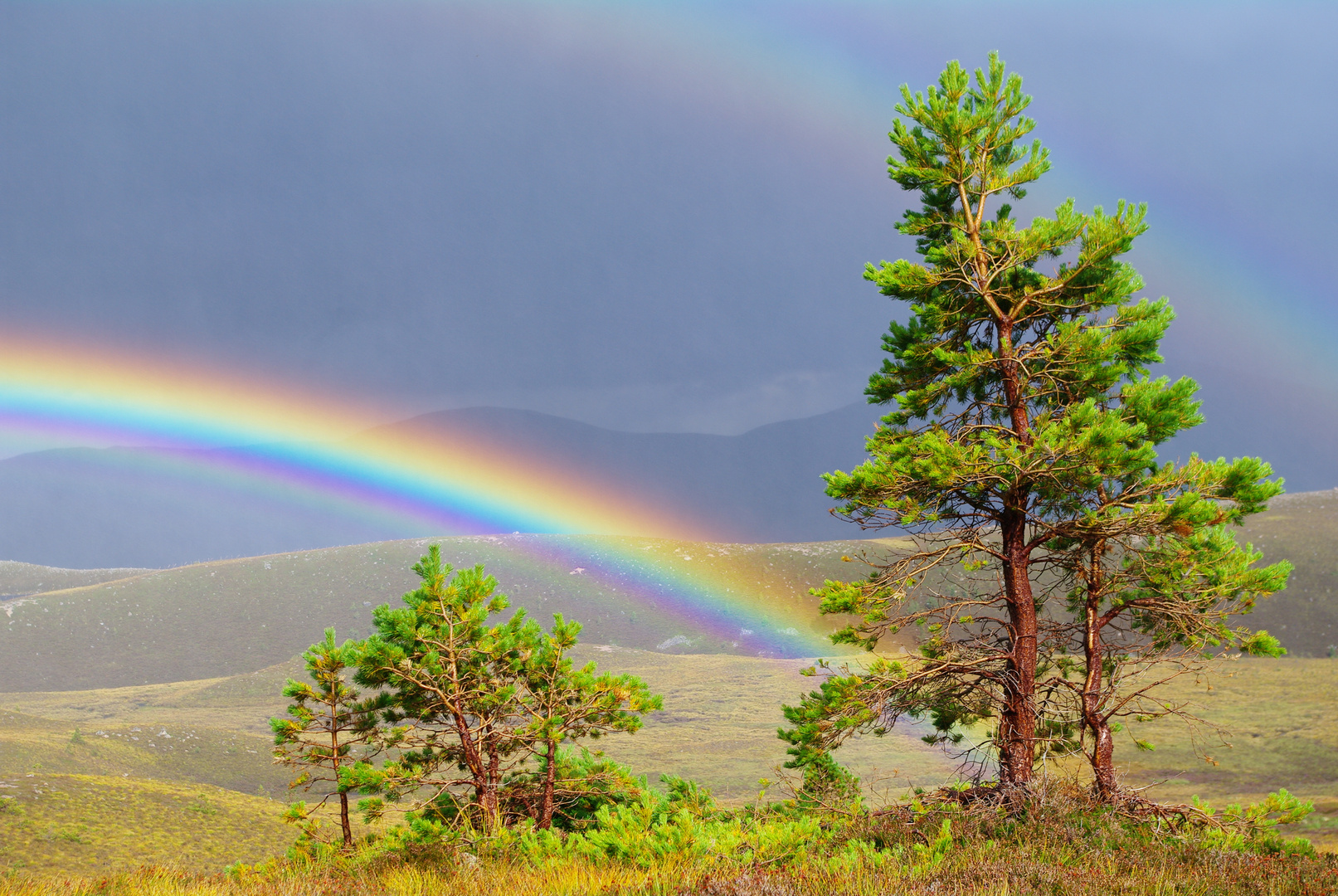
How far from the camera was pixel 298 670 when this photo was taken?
4269 cm

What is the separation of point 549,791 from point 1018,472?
6084mm

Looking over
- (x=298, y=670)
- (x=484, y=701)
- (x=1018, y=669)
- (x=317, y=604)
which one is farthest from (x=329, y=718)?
(x=317, y=604)

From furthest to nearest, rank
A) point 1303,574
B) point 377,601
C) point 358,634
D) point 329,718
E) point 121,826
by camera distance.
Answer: point 377,601
point 358,634
point 1303,574
point 121,826
point 329,718

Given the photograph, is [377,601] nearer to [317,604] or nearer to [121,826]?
[317,604]

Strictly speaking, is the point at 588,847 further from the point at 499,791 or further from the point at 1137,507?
the point at 1137,507

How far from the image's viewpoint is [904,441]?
933 centimetres

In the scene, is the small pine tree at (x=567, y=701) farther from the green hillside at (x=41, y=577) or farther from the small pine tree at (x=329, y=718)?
the green hillside at (x=41, y=577)

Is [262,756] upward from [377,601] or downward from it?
downward

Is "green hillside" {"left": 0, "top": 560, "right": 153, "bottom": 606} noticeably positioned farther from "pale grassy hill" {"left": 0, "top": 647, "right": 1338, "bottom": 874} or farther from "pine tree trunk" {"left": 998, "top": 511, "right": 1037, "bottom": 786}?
"pine tree trunk" {"left": 998, "top": 511, "right": 1037, "bottom": 786}

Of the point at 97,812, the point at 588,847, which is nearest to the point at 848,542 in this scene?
the point at 97,812

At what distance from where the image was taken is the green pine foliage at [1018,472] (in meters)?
8.93

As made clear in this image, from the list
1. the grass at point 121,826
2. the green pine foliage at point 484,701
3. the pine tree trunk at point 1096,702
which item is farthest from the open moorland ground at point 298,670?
the green pine foliage at point 484,701

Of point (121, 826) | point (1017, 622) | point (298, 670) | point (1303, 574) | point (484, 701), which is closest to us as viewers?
point (484, 701)

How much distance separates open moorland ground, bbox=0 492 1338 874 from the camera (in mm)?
16078
